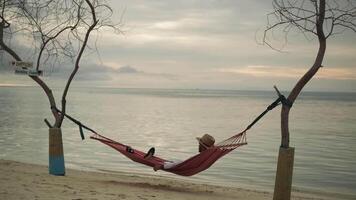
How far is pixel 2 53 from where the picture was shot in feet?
27.6

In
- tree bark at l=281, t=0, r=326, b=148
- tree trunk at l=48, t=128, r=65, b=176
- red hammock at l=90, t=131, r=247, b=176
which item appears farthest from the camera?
tree trunk at l=48, t=128, r=65, b=176

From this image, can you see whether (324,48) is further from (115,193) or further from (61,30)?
(61,30)

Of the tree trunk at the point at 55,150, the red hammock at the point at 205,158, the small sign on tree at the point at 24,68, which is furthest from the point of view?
the tree trunk at the point at 55,150

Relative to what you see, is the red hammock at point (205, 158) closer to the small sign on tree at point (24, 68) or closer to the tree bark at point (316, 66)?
the tree bark at point (316, 66)

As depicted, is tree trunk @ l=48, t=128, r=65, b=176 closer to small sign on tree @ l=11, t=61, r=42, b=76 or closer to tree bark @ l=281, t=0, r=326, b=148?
small sign on tree @ l=11, t=61, r=42, b=76

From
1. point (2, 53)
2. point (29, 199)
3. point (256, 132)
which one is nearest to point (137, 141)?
point (256, 132)

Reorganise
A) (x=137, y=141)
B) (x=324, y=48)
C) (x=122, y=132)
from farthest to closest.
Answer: (x=122, y=132) → (x=137, y=141) → (x=324, y=48)

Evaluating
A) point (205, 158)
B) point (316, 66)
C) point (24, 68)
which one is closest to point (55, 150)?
point (24, 68)

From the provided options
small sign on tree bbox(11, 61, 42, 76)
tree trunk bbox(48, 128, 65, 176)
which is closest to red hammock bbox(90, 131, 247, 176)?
tree trunk bbox(48, 128, 65, 176)

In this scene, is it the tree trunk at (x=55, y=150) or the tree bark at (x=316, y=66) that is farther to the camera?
the tree trunk at (x=55, y=150)

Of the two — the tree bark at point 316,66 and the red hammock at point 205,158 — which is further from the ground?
the tree bark at point 316,66

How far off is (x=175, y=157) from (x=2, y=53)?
29.7 ft

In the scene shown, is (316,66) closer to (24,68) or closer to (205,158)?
(205,158)

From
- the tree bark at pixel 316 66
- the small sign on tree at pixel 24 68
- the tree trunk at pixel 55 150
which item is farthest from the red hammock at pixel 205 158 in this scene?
the small sign on tree at pixel 24 68
